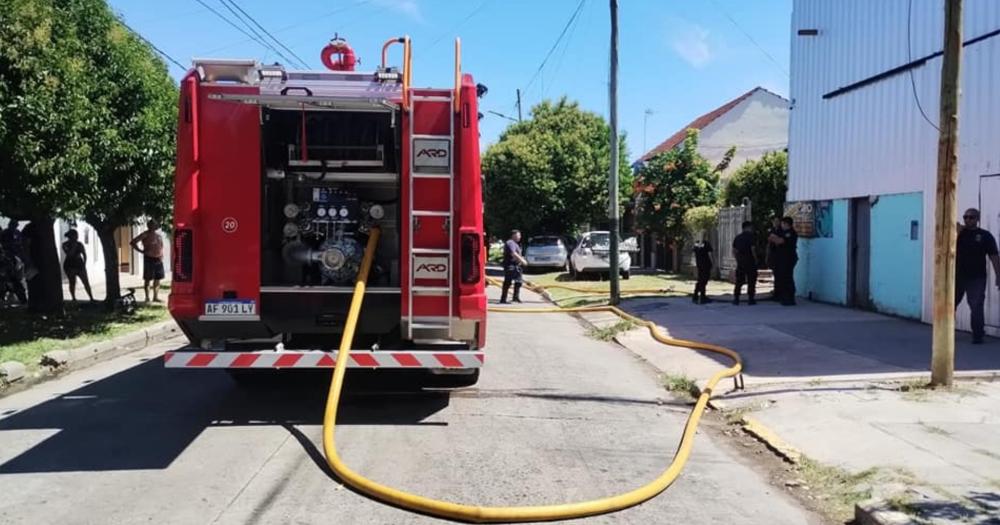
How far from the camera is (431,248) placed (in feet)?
22.9

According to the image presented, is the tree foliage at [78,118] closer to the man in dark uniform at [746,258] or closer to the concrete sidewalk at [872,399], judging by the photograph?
the concrete sidewalk at [872,399]

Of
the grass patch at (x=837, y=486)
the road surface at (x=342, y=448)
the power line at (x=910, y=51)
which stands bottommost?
the grass patch at (x=837, y=486)

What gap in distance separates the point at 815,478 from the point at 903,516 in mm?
1107

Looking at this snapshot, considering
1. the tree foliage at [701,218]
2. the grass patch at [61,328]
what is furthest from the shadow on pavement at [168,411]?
the tree foliage at [701,218]

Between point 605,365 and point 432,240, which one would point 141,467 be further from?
point 605,365

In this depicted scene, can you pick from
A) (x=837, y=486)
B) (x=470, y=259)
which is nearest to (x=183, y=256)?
(x=470, y=259)

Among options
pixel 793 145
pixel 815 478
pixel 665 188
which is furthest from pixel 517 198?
pixel 815 478

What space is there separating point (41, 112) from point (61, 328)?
3970 millimetres

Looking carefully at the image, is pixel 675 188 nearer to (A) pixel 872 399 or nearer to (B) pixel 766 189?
(B) pixel 766 189

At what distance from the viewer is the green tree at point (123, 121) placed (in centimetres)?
1156

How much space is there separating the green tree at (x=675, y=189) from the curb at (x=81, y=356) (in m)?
17.1

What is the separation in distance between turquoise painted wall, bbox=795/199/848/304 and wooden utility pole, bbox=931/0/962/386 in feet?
24.2

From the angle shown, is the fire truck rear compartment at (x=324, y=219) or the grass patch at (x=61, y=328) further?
the grass patch at (x=61, y=328)

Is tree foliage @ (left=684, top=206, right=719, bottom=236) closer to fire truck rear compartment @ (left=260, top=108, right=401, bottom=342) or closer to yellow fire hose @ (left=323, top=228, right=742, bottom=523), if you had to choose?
yellow fire hose @ (left=323, top=228, right=742, bottom=523)
